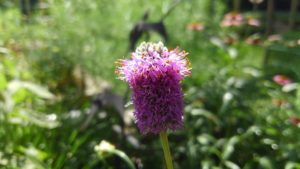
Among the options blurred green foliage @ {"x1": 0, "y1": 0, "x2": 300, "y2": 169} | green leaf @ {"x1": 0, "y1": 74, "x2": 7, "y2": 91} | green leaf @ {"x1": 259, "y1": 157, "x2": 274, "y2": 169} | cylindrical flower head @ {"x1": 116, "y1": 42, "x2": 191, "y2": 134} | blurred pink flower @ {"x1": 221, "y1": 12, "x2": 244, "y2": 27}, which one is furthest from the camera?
blurred pink flower @ {"x1": 221, "y1": 12, "x2": 244, "y2": 27}

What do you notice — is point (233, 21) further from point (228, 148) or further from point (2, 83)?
point (2, 83)

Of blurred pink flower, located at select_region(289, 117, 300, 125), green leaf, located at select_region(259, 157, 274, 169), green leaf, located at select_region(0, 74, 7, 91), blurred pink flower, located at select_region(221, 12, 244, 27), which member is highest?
blurred pink flower, located at select_region(221, 12, 244, 27)

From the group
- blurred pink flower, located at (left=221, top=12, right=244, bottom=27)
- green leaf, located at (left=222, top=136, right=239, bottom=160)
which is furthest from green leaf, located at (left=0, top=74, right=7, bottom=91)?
blurred pink flower, located at (left=221, top=12, right=244, bottom=27)

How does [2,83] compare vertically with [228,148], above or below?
above

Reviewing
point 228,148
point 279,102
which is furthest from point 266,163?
point 279,102

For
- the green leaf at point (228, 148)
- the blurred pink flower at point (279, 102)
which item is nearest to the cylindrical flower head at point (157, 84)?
the green leaf at point (228, 148)

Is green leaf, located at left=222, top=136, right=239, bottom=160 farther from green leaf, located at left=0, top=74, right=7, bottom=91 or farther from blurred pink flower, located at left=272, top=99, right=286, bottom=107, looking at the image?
green leaf, located at left=0, top=74, right=7, bottom=91

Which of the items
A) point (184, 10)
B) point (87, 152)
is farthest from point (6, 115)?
point (184, 10)
